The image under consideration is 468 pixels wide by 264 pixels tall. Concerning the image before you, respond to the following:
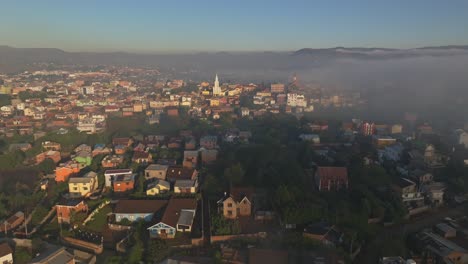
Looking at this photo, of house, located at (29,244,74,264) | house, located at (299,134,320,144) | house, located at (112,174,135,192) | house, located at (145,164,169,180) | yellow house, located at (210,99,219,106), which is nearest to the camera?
house, located at (29,244,74,264)

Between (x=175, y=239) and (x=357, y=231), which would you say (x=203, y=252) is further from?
(x=357, y=231)

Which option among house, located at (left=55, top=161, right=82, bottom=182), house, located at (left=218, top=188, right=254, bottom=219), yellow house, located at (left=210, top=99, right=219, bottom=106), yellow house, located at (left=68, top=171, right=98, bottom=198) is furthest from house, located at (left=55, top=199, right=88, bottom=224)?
yellow house, located at (left=210, top=99, right=219, bottom=106)

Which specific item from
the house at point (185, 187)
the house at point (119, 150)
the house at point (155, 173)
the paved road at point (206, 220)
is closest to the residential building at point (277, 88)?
the house at point (119, 150)

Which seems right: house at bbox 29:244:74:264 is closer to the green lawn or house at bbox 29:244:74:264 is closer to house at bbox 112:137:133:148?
the green lawn

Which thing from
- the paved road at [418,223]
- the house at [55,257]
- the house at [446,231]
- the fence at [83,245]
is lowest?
the fence at [83,245]

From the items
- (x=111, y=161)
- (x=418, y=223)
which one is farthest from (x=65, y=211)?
(x=418, y=223)

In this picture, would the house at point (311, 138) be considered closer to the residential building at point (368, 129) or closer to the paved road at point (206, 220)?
the residential building at point (368, 129)
